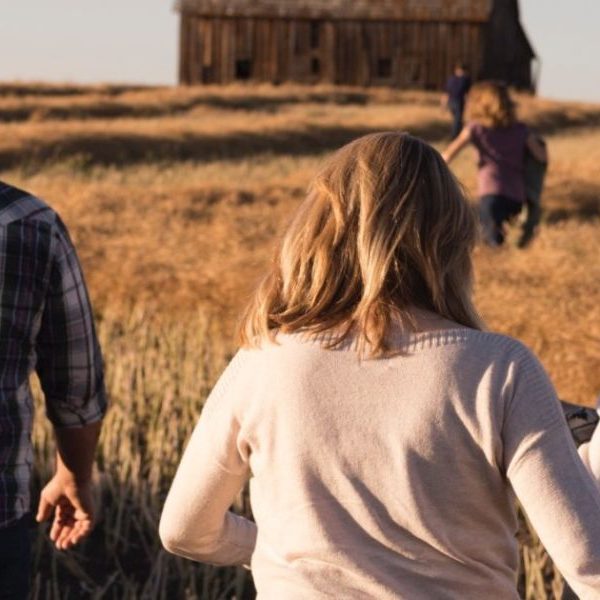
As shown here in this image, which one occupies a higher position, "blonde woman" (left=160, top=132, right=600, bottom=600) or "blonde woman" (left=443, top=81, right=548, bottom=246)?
"blonde woman" (left=160, top=132, right=600, bottom=600)

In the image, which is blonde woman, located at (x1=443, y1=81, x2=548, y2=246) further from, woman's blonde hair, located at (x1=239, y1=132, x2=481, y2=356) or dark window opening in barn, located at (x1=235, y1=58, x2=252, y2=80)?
dark window opening in barn, located at (x1=235, y1=58, x2=252, y2=80)

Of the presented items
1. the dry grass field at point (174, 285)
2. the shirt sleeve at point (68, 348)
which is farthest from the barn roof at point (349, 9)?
the shirt sleeve at point (68, 348)

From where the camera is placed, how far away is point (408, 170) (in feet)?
6.04

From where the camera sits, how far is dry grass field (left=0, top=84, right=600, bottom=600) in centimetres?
452

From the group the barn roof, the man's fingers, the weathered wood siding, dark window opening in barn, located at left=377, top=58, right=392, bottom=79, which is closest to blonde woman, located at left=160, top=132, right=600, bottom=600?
the man's fingers

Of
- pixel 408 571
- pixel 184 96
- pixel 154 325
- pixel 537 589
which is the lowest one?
pixel 184 96

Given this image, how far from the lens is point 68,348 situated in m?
2.44

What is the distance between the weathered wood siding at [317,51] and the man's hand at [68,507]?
129ft

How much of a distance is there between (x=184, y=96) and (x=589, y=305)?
26757mm

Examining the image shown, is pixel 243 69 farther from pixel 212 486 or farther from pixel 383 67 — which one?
pixel 212 486

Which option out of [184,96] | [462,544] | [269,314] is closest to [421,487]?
[462,544]

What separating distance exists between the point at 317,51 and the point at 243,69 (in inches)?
90.7

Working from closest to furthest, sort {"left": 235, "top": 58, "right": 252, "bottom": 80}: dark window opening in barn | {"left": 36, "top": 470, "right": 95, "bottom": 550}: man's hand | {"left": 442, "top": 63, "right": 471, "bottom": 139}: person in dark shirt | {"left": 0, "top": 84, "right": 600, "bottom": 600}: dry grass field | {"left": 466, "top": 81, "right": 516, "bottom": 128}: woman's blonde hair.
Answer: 1. {"left": 36, "top": 470, "right": 95, "bottom": 550}: man's hand
2. {"left": 0, "top": 84, "right": 600, "bottom": 600}: dry grass field
3. {"left": 466, "top": 81, "right": 516, "bottom": 128}: woman's blonde hair
4. {"left": 442, "top": 63, "right": 471, "bottom": 139}: person in dark shirt
5. {"left": 235, "top": 58, "right": 252, "bottom": 80}: dark window opening in barn

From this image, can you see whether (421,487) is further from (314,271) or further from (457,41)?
(457,41)
